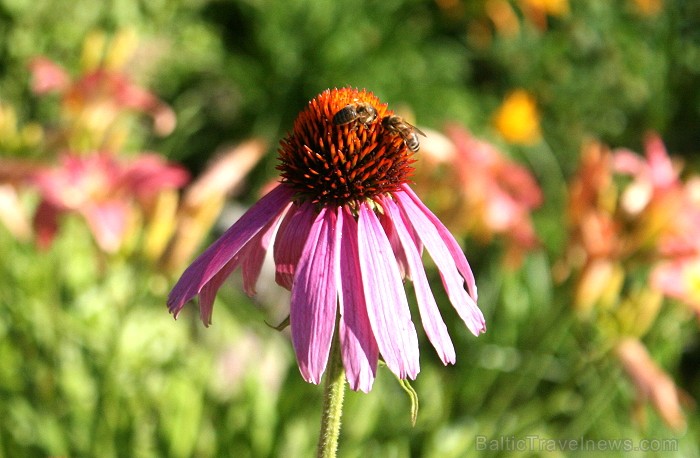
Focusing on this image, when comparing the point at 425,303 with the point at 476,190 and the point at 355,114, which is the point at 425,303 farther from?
the point at 476,190

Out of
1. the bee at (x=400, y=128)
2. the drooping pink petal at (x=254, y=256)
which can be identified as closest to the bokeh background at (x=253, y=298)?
the drooping pink petal at (x=254, y=256)

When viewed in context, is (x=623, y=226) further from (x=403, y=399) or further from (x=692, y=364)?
(x=692, y=364)

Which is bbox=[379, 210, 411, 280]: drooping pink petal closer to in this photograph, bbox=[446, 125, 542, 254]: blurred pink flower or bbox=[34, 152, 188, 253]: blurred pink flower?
bbox=[34, 152, 188, 253]: blurred pink flower

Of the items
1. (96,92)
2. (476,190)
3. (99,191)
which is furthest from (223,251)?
(96,92)

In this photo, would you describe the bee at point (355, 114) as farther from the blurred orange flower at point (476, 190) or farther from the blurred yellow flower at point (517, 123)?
the blurred yellow flower at point (517, 123)

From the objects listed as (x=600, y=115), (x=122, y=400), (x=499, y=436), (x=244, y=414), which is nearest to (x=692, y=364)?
(x=600, y=115)

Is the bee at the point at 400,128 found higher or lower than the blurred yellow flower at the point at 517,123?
lower
